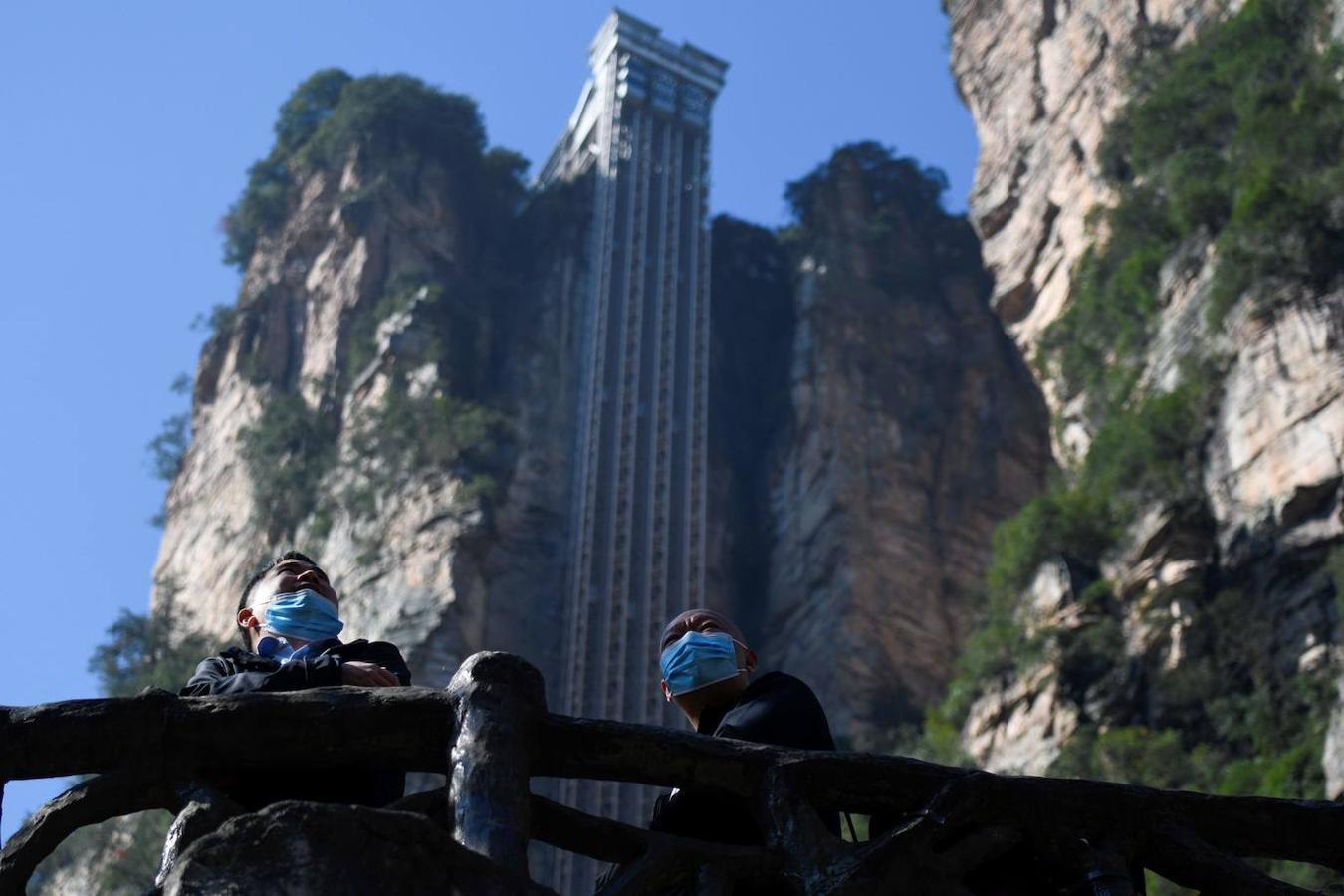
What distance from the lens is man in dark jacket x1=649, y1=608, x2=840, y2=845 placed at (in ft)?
12.9

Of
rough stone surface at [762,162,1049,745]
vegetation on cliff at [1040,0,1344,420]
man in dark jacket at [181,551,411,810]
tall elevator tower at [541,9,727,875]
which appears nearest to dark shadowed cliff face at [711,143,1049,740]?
rough stone surface at [762,162,1049,745]

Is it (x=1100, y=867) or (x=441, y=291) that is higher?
(x=441, y=291)

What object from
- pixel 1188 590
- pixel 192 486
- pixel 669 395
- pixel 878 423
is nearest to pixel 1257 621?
pixel 1188 590

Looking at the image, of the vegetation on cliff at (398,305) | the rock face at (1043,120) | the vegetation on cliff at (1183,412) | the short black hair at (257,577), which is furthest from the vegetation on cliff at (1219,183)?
the short black hair at (257,577)

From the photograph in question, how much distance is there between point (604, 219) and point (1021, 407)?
29.5 feet

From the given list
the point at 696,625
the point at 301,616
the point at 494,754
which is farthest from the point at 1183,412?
the point at 494,754

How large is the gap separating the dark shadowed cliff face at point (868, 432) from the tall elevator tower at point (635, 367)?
47.0 inches

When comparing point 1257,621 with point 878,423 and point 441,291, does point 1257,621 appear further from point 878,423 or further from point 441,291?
point 441,291

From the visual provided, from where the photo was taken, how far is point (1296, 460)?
63.5 feet

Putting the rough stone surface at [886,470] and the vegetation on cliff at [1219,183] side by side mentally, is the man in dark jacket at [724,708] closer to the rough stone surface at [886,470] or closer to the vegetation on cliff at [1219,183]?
the vegetation on cliff at [1219,183]

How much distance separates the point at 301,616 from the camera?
4352 mm

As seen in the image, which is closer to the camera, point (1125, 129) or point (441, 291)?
point (1125, 129)

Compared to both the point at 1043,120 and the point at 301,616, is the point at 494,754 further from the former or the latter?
the point at 1043,120

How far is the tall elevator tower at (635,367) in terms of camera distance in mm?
32719
